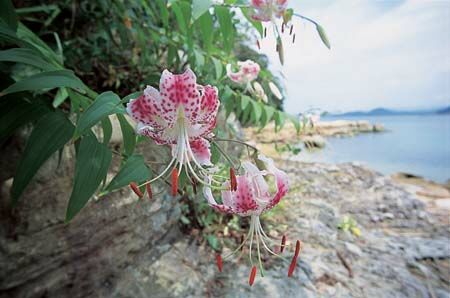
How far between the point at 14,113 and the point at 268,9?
42 centimetres

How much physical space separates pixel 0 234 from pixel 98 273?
0.24 metres

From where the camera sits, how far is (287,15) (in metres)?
0.48

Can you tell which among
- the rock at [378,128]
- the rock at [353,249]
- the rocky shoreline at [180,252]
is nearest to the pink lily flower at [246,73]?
the rocky shoreline at [180,252]

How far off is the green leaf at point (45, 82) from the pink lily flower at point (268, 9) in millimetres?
361

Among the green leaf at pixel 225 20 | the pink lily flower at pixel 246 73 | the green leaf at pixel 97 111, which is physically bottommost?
the green leaf at pixel 97 111

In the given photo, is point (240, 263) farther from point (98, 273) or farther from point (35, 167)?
point (35, 167)

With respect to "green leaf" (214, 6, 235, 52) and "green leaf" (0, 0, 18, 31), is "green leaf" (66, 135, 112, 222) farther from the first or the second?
"green leaf" (214, 6, 235, 52)

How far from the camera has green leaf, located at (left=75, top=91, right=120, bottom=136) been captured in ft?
0.77

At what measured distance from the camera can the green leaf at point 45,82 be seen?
231mm

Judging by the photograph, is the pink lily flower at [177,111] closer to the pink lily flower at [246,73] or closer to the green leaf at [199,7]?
the green leaf at [199,7]

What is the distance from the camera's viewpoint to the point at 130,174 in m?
0.29

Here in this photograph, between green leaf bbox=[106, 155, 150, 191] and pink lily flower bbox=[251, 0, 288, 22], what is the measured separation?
364 millimetres

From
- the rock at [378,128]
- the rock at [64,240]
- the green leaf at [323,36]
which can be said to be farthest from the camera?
the rock at [378,128]

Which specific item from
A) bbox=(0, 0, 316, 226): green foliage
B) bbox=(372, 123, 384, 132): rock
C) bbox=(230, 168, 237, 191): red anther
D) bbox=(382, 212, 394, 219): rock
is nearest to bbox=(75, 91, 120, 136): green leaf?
bbox=(0, 0, 316, 226): green foliage
